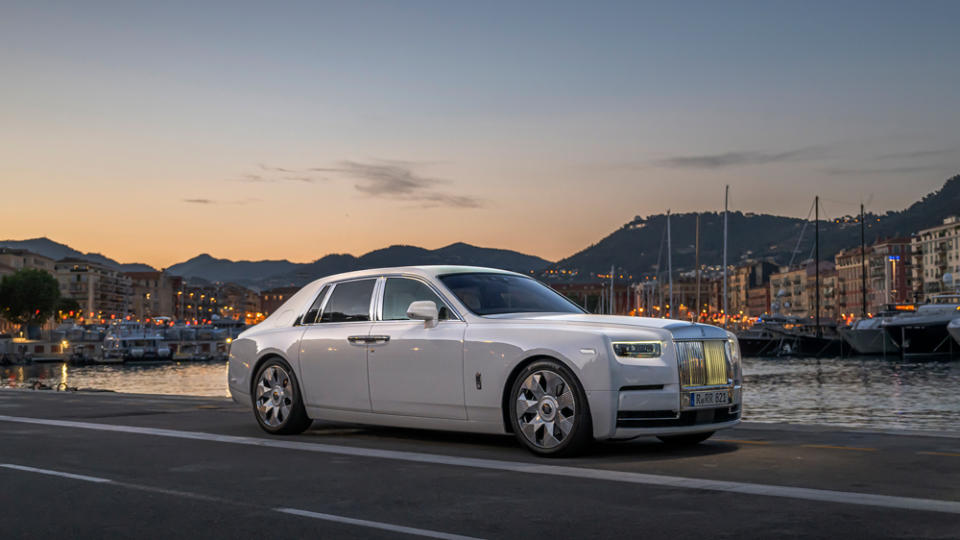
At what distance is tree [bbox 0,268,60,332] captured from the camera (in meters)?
154

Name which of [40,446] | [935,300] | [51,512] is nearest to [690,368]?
[51,512]

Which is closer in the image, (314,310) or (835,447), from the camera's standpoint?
(835,447)

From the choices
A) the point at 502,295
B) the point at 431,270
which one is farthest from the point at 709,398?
the point at 431,270

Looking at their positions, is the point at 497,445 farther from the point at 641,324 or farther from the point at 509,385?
the point at 641,324

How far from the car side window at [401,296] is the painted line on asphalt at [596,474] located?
55.2 inches

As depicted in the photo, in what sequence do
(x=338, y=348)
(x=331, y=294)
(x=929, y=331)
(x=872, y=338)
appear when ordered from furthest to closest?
(x=872, y=338), (x=929, y=331), (x=331, y=294), (x=338, y=348)

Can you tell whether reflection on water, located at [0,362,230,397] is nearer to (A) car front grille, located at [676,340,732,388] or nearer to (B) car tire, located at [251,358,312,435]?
(B) car tire, located at [251,358,312,435]

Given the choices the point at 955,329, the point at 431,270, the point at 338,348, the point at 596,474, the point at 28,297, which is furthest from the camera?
the point at 28,297

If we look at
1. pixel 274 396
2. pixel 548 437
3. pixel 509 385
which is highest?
pixel 509 385

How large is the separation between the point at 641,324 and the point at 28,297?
160159mm

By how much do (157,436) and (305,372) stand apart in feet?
5.25

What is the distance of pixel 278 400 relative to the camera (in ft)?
37.5

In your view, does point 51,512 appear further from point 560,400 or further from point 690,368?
point 690,368

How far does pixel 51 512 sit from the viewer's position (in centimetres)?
638
